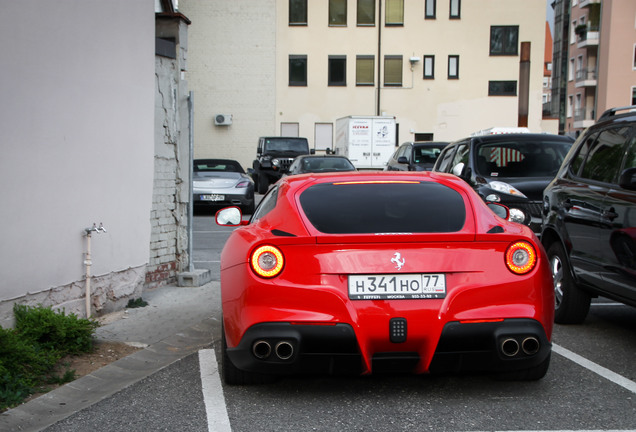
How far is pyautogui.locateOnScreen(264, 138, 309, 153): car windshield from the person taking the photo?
3175cm

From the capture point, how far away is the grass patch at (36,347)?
4.88 m

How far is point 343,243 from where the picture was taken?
4.52 metres

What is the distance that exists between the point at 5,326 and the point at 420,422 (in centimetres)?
301

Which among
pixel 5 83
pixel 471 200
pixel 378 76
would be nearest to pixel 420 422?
pixel 471 200

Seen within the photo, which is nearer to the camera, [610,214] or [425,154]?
[610,214]

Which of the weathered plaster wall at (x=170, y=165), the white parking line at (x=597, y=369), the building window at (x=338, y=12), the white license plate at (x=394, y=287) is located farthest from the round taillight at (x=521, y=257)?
the building window at (x=338, y=12)

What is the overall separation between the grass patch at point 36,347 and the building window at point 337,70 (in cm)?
4111

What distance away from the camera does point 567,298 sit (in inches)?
281

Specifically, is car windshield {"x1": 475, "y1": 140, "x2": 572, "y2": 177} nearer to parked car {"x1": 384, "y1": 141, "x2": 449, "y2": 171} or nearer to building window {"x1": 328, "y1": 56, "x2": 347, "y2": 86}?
parked car {"x1": 384, "y1": 141, "x2": 449, "y2": 171}

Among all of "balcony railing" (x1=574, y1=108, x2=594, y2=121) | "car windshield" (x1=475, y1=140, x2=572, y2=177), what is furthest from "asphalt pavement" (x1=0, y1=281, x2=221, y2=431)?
"balcony railing" (x1=574, y1=108, x2=594, y2=121)

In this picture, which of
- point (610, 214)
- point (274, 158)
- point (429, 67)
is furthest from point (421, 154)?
point (429, 67)

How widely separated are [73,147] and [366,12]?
41946 millimetres

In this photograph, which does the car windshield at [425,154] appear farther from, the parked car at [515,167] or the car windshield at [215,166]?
the parked car at [515,167]

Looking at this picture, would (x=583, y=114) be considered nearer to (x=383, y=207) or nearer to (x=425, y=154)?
(x=425, y=154)
